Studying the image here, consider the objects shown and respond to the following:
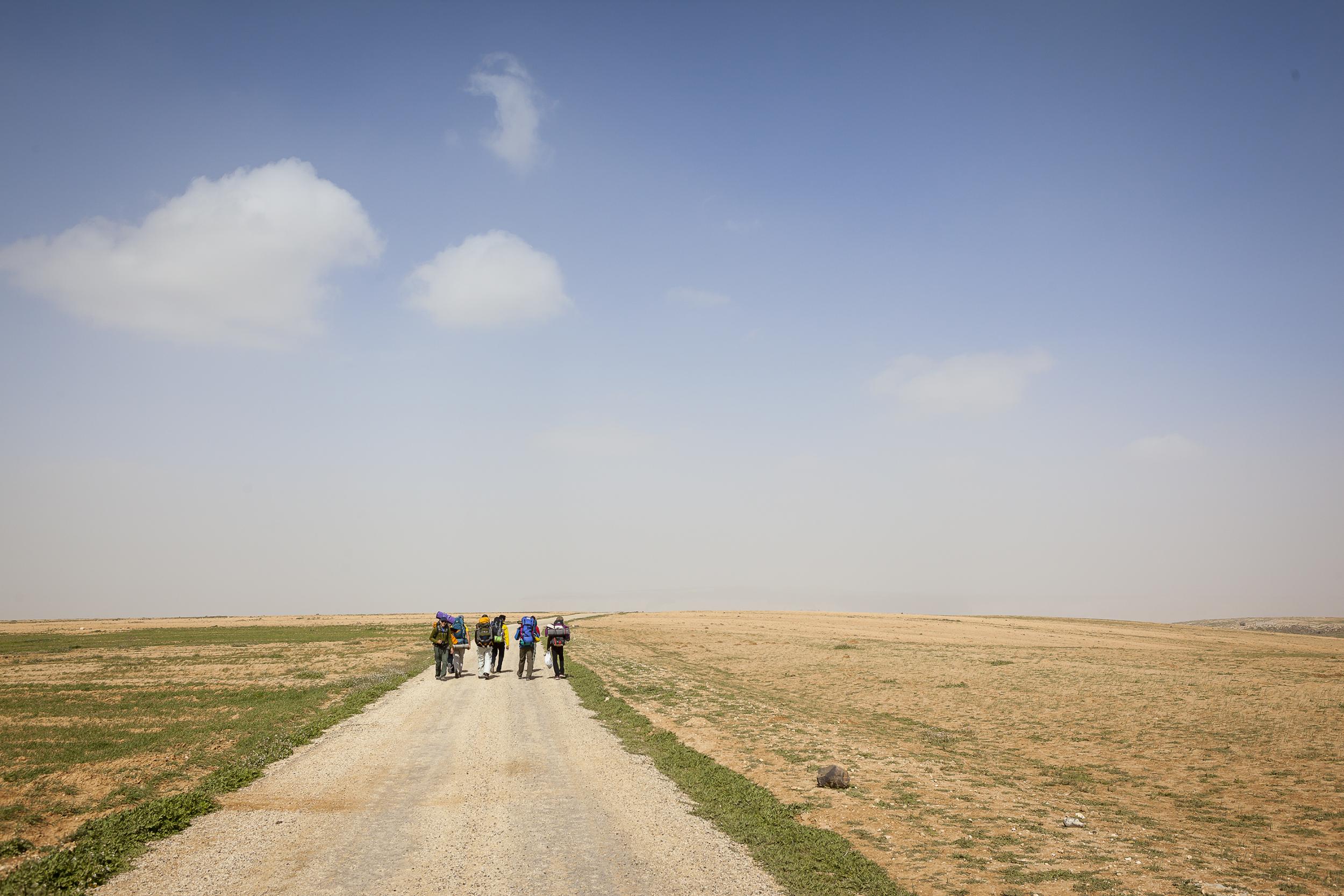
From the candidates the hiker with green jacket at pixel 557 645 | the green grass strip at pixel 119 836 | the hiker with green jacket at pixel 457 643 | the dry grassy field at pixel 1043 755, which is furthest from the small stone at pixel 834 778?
the hiker with green jacket at pixel 457 643

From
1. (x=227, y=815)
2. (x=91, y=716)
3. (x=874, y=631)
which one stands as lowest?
(x=874, y=631)

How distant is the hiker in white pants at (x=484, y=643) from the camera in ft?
99.7

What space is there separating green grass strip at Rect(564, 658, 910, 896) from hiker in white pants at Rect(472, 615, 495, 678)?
1530cm

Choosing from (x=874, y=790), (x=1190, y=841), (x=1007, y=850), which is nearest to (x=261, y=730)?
(x=874, y=790)

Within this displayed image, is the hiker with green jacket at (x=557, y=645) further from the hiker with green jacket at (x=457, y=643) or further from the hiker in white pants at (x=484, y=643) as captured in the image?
the hiker with green jacket at (x=457, y=643)

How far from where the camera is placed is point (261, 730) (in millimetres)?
18562

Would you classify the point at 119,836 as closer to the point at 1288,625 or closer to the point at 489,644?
the point at 489,644

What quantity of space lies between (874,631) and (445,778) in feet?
221

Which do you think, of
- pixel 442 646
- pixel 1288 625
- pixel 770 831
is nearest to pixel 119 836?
pixel 770 831

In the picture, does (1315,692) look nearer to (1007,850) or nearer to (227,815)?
(1007,850)

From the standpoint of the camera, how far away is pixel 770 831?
411 inches

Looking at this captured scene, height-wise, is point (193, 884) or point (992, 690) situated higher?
point (193, 884)

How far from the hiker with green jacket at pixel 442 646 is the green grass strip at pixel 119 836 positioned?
13594mm

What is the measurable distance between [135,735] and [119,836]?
12454 millimetres
